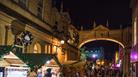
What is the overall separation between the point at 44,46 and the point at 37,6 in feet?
12.4

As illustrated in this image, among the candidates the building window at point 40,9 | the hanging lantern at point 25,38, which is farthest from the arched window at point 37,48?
the hanging lantern at point 25,38

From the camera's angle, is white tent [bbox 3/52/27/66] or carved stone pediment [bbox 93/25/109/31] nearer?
white tent [bbox 3/52/27/66]

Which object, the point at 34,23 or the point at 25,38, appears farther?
the point at 34,23

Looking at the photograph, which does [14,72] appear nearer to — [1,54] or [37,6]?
[1,54]

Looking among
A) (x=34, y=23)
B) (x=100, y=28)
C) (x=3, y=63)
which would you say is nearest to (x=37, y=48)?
(x=34, y=23)

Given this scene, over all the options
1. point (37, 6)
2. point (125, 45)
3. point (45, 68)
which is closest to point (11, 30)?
point (45, 68)

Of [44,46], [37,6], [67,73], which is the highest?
[37,6]

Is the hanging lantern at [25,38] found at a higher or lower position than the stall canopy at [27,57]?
higher

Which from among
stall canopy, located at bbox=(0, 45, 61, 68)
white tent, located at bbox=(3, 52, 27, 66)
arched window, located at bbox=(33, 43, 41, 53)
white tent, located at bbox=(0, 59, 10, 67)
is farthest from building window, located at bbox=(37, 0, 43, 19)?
white tent, located at bbox=(0, 59, 10, 67)

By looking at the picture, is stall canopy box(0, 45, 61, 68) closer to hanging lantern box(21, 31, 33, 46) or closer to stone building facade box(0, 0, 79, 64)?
stone building facade box(0, 0, 79, 64)

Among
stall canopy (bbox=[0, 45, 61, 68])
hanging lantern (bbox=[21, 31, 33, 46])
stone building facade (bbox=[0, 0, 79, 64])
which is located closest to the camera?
stall canopy (bbox=[0, 45, 61, 68])

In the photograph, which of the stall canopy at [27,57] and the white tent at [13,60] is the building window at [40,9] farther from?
the white tent at [13,60]

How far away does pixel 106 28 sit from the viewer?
68.2 m

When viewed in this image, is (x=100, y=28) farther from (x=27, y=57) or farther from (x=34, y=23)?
(x=27, y=57)
